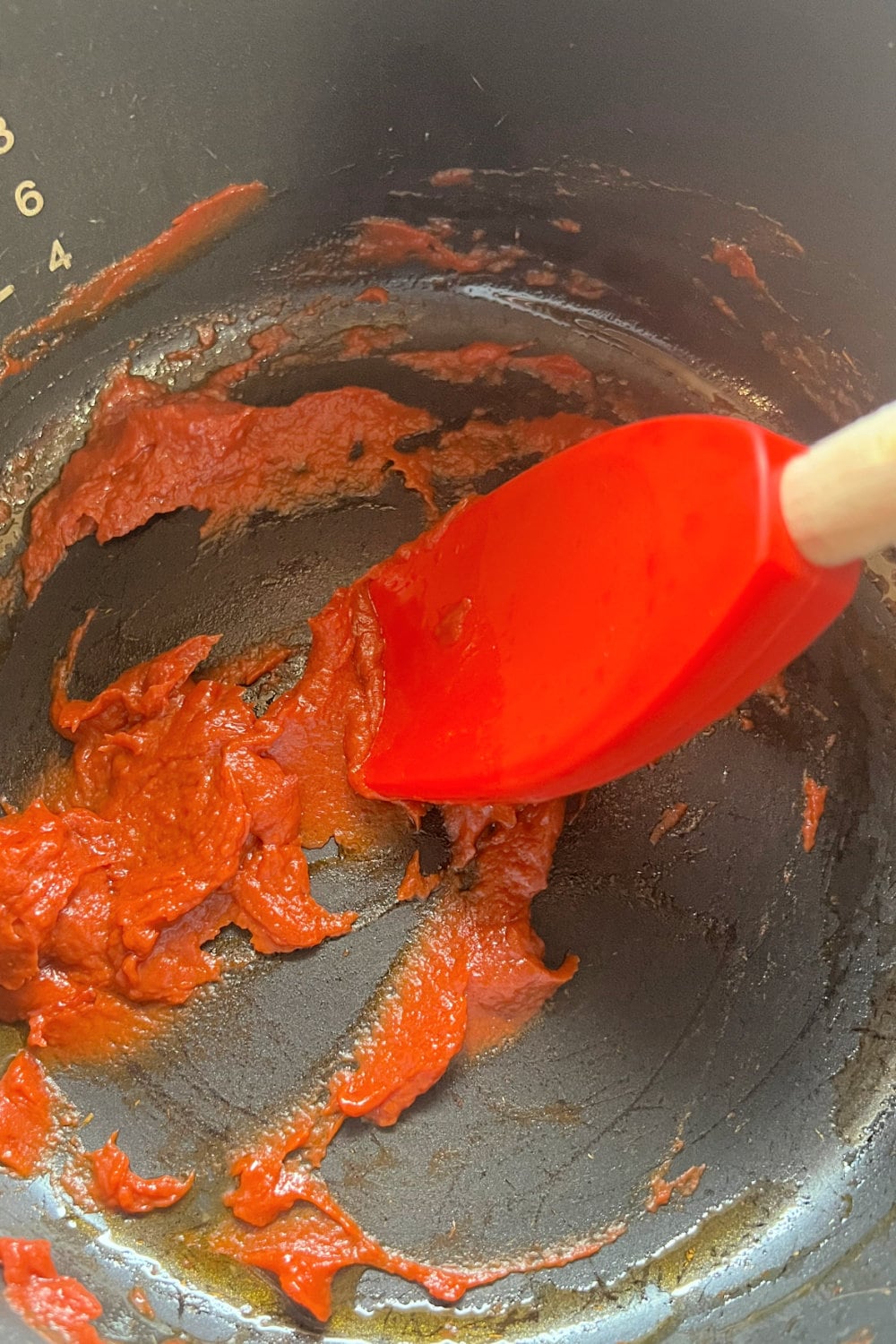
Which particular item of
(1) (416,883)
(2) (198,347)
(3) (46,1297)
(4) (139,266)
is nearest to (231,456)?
(2) (198,347)

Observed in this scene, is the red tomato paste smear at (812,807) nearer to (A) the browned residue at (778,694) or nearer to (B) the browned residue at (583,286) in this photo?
(A) the browned residue at (778,694)

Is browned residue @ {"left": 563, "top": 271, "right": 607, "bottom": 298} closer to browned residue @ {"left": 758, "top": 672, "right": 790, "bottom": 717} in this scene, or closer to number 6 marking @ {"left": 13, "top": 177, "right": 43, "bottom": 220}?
browned residue @ {"left": 758, "top": 672, "right": 790, "bottom": 717}

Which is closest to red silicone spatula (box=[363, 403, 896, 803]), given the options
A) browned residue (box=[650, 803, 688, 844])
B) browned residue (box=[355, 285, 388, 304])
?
browned residue (box=[650, 803, 688, 844])

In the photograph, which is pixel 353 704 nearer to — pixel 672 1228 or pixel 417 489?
pixel 417 489

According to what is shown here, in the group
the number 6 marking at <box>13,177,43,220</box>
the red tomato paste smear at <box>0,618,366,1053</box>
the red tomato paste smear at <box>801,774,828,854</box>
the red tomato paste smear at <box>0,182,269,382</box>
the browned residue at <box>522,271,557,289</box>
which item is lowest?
the red tomato paste smear at <box>801,774,828,854</box>

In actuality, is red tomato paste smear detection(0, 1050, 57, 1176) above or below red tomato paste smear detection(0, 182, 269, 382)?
below

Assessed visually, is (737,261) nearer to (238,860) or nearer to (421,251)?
(421,251)

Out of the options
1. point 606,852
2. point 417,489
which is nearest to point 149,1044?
point 606,852
